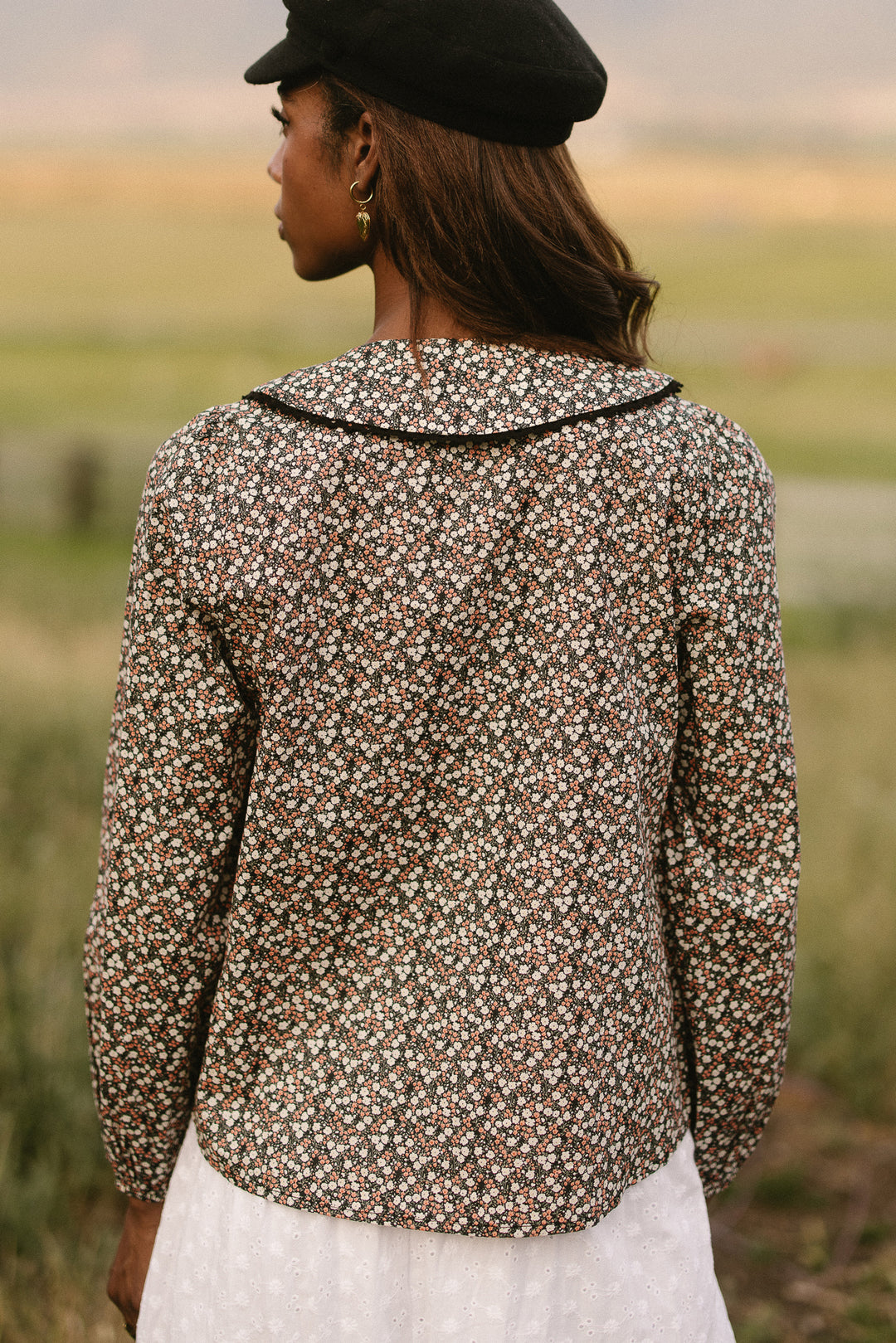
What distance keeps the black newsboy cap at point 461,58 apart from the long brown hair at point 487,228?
15 millimetres

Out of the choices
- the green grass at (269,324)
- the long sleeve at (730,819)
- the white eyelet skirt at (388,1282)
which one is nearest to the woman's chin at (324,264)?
the long sleeve at (730,819)

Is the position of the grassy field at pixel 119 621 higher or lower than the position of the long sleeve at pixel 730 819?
lower

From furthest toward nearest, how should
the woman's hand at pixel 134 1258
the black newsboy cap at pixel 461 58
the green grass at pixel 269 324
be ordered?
the green grass at pixel 269 324 → the woman's hand at pixel 134 1258 → the black newsboy cap at pixel 461 58

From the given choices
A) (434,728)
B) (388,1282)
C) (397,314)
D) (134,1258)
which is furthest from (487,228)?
(134,1258)

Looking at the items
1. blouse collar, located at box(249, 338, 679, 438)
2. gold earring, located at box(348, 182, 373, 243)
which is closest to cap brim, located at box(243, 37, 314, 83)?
gold earring, located at box(348, 182, 373, 243)

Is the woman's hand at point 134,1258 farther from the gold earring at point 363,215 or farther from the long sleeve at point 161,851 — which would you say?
the gold earring at point 363,215

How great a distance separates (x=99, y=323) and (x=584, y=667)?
402 inches

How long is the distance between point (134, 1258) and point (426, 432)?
0.91 metres

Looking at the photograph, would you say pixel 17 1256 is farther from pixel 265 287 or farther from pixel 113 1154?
pixel 265 287

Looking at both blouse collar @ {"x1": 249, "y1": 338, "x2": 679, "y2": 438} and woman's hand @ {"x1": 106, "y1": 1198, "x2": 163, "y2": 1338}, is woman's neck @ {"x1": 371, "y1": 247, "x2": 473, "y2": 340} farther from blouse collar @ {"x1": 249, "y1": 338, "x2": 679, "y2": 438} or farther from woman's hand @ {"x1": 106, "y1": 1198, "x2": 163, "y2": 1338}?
woman's hand @ {"x1": 106, "y1": 1198, "x2": 163, "y2": 1338}

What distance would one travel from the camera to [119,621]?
21.6ft

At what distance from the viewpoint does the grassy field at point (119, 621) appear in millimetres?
2408

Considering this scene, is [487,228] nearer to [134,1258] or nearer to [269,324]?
[134,1258]

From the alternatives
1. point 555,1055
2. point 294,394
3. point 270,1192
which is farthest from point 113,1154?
point 294,394
